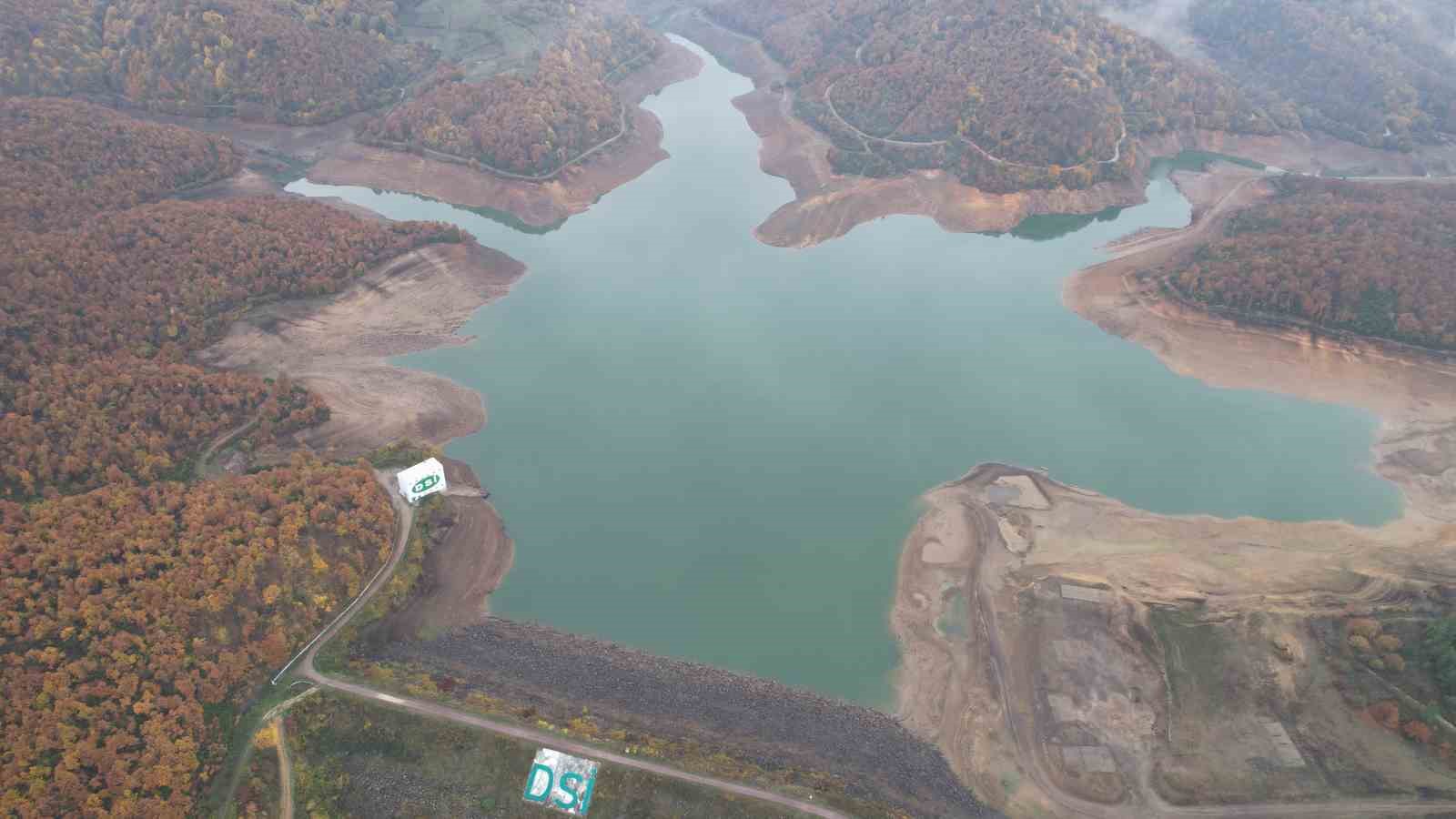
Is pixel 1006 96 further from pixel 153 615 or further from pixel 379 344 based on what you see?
pixel 153 615

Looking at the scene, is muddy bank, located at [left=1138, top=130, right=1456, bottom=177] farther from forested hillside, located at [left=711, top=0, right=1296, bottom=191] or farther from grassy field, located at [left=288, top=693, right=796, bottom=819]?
grassy field, located at [left=288, top=693, right=796, bottom=819]

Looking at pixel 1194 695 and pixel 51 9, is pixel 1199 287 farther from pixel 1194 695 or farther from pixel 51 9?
pixel 51 9

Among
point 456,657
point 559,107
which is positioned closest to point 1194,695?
point 456,657

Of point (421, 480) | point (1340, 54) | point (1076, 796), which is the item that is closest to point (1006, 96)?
point (1340, 54)

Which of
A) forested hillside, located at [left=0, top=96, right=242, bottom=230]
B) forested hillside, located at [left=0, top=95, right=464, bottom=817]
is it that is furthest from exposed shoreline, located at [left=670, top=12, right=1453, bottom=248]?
forested hillside, located at [left=0, top=96, right=242, bottom=230]

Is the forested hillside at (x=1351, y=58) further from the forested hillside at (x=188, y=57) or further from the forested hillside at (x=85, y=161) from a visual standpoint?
the forested hillside at (x=85, y=161)

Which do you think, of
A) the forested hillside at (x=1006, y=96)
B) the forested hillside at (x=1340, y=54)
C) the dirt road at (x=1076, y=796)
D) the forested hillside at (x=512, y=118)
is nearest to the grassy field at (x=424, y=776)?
the dirt road at (x=1076, y=796)

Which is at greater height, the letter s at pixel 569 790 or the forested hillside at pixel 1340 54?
the forested hillside at pixel 1340 54
